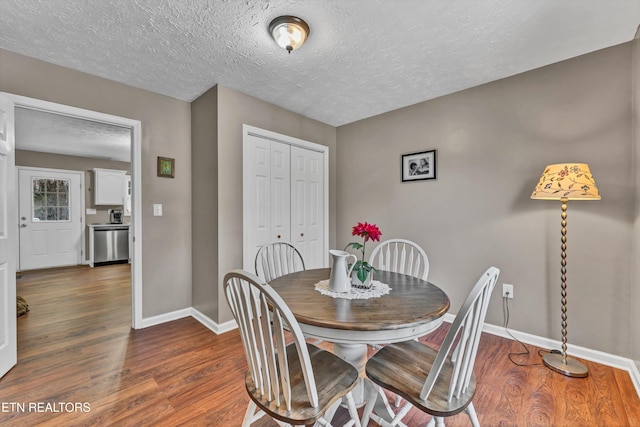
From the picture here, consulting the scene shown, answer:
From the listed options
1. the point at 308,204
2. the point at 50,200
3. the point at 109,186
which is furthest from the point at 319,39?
the point at 50,200

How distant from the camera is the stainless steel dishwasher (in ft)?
18.4

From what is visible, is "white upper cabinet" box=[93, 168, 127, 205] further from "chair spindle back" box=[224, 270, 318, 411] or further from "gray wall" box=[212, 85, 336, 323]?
"chair spindle back" box=[224, 270, 318, 411]

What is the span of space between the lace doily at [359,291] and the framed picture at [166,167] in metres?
2.09

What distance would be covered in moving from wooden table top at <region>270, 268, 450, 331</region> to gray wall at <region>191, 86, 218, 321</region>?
1250 millimetres

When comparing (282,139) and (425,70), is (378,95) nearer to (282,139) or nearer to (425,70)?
(425,70)

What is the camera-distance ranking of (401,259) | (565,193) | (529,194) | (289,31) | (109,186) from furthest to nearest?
1. (109,186)
2. (529,194)
3. (401,259)
4. (565,193)
5. (289,31)

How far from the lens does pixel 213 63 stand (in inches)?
88.6

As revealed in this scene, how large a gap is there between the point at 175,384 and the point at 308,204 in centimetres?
223

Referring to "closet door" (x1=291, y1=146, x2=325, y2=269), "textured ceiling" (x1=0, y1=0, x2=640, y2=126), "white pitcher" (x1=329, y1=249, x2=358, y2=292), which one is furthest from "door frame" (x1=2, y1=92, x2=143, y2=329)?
"white pitcher" (x1=329, y1=249, x2=358, y2=292)

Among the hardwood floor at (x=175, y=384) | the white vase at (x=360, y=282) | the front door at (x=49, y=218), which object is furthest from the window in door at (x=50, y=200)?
the white vase at (x=360, y=282)

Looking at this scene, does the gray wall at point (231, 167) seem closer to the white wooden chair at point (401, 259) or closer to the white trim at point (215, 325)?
the white trim at point (215, 325)

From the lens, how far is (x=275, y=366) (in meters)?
0.99

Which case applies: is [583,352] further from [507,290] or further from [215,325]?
[215,325]

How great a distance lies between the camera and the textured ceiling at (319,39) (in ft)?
5.39
